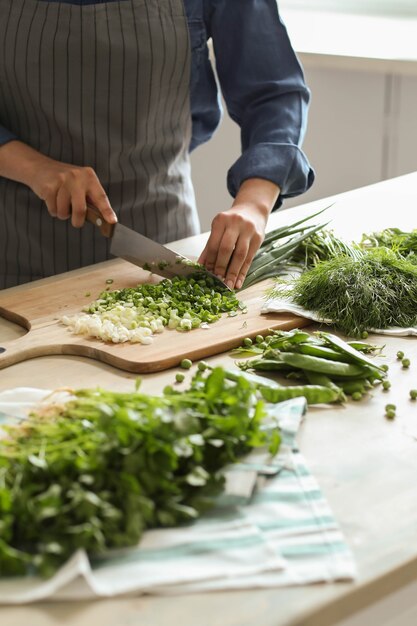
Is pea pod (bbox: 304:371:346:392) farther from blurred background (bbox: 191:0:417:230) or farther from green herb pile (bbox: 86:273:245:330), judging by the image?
blurred background (bbox: 191:0:417:230)

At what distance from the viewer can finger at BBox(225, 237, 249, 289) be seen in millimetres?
1708

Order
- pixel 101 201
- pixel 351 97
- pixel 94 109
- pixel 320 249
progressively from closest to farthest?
1. pixel 101 201
2. pixel 320 249
3. pixel 94 109
4. pixel 351 97

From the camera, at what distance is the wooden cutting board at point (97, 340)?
1.42 metres

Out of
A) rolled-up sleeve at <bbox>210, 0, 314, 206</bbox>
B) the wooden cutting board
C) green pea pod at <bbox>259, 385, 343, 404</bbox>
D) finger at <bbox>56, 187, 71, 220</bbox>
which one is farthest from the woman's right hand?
green pea pod at <bbox>259, 385, 343, 404</bbox>

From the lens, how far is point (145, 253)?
5.66 ft

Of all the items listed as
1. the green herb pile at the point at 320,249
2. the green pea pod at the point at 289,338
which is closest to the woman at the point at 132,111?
the green herb pile at the point at 320,249

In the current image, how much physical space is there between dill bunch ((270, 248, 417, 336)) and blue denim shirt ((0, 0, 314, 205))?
36 centimetres

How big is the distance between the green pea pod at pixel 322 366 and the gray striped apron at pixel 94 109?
31.7 inches

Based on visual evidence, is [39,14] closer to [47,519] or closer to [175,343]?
[175,343]

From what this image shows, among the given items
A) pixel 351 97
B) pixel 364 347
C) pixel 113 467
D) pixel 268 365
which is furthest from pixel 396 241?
pixel 351 97

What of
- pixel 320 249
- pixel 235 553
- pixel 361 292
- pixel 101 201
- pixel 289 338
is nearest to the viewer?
pixel 235 553

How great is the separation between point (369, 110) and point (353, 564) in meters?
3.03

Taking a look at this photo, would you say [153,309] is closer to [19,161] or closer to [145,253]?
[145,253]

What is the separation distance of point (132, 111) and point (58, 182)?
32 cm
